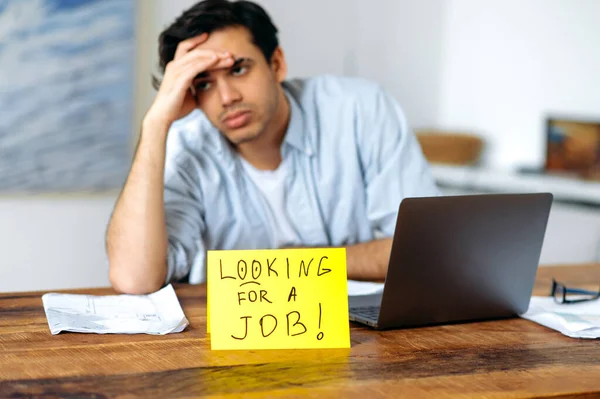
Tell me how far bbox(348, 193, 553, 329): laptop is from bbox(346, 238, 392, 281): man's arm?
0.30 m

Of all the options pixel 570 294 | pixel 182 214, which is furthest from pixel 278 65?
pixel 570 294

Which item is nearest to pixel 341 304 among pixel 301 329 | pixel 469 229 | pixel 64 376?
pixel 301 329

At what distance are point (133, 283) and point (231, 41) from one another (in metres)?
0.62

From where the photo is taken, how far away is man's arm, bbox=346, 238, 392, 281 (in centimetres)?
160

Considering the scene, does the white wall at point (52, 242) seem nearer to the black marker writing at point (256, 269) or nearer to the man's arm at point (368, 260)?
the man's arm at point (368, 260)

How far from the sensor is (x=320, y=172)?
1.89 m

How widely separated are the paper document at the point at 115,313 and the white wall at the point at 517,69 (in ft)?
10.6

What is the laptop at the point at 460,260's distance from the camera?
1125 millimetres

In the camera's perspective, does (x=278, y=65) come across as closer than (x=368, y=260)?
No

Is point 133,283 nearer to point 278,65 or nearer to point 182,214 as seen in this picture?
point 182,214

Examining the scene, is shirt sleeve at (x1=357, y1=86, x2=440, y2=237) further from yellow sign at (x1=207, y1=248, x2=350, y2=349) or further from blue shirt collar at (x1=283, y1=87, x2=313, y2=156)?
yellow sign at (x1=207, y1=248, x2=350, y2=349)

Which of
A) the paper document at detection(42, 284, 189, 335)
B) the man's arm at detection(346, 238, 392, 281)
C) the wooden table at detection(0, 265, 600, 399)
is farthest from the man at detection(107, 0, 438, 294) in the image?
the wooden table at detection(0, 265, 600, 399)

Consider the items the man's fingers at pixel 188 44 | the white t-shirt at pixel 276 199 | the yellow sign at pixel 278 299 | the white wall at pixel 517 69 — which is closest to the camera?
the yellow sign at pixel 278 299

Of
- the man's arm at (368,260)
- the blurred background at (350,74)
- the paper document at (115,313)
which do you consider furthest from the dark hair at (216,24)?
the blurred background at (350,74)
